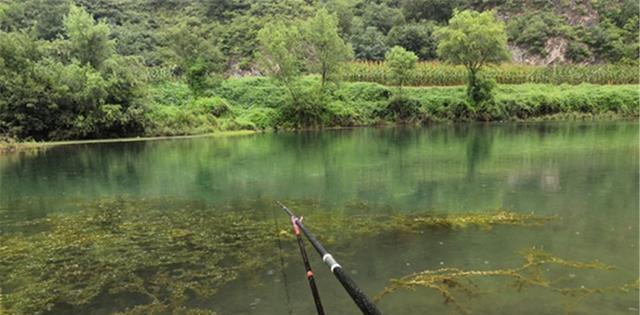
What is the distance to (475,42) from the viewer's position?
4138 centimetres

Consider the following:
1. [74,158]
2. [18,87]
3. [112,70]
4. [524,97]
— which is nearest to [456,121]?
[524,97]

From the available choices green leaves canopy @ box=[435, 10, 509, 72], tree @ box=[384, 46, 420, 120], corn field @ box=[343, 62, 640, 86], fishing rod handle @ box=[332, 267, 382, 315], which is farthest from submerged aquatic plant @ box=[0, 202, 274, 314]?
corn field @ box=[343, 62, 640, 86]

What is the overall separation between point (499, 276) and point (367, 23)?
75051mm

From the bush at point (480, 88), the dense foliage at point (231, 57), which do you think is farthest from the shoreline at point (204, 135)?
the bush at point (480, 88)

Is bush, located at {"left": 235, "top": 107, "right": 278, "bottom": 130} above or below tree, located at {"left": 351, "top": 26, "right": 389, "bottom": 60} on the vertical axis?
below

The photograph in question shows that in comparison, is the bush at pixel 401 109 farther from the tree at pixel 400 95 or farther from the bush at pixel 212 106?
the bush at pixel 212 106

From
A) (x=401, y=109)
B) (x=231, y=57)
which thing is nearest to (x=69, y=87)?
(x=401, y=109)

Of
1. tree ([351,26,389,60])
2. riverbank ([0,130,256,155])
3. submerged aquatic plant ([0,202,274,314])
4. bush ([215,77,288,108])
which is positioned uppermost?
tree ([351,26,389,60])

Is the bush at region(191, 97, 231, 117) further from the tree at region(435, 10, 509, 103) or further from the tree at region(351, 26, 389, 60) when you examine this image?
the tree at region(351, 26, 389, 60)

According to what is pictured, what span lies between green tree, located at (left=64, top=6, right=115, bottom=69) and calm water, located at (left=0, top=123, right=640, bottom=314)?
12624 mm

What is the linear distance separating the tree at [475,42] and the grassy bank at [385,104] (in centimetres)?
339

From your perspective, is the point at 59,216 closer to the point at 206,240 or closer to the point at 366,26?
the point at 206,240

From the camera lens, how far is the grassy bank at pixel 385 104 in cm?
4212

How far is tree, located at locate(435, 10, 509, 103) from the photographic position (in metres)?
41.2
